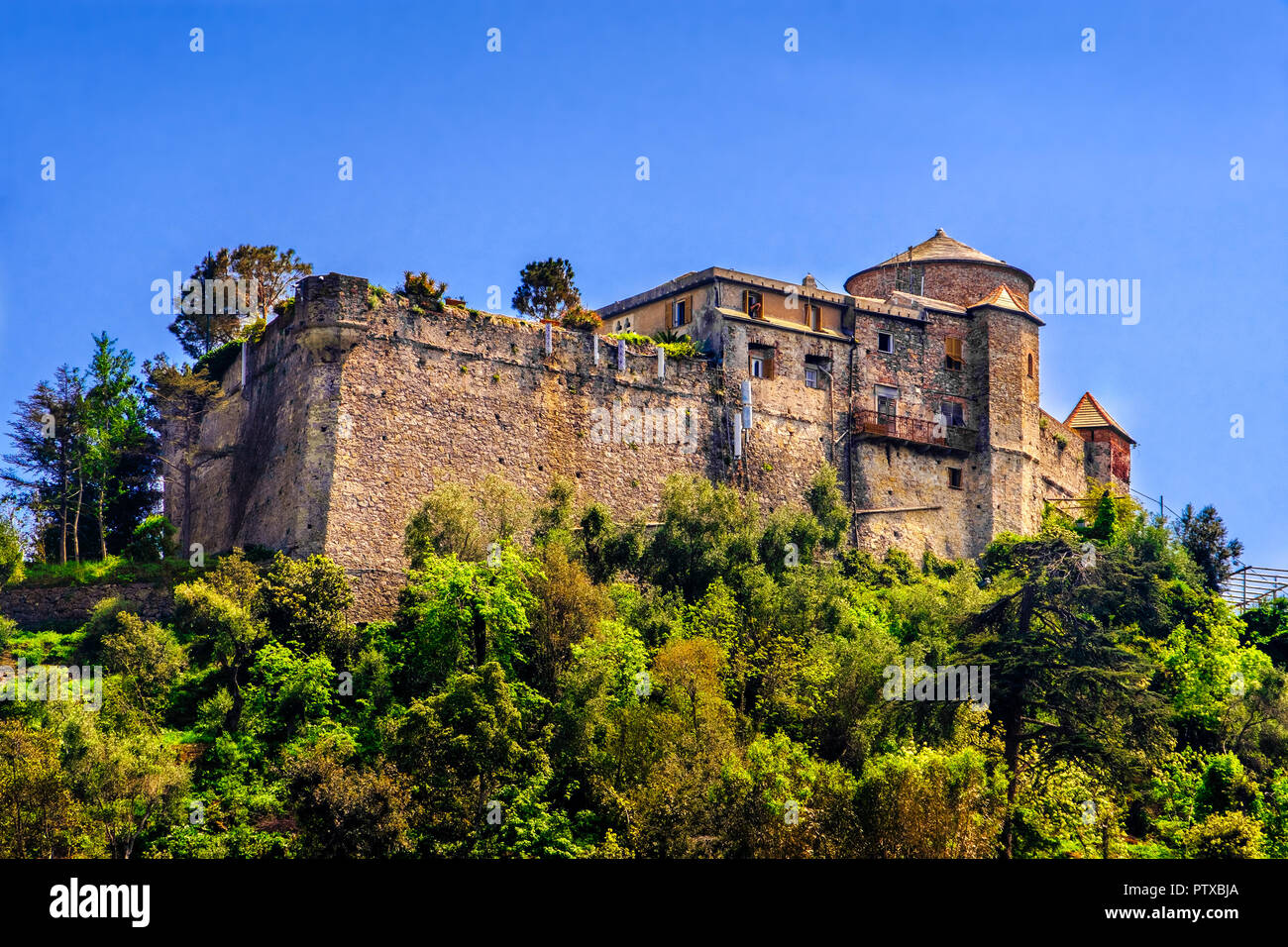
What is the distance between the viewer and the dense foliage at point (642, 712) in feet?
133

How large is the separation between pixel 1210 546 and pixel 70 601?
3689 cm

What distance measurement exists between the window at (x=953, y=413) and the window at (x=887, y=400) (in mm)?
1794

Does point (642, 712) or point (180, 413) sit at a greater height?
point (180, 413)

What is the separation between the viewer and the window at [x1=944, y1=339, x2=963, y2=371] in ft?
214

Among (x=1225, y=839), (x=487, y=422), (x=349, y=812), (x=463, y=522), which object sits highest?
(x=487, y=422)

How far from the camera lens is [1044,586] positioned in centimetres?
5053

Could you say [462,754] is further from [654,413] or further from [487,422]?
[654,413]

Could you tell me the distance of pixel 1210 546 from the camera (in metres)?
64.4

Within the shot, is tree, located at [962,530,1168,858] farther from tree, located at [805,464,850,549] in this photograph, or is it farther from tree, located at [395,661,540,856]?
tree, located at [395,661,540,856]

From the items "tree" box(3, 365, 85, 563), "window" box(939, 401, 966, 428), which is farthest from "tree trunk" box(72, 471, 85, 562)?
"window" box(939, 401, 966, 428)

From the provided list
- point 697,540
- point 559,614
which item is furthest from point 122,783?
point 697,540

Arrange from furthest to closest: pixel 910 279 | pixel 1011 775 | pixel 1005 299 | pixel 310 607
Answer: pixel 910 279 < pixel 1005 299 < pixel 310 607 < pixel 1011 775

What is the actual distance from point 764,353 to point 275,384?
16.1 meters
